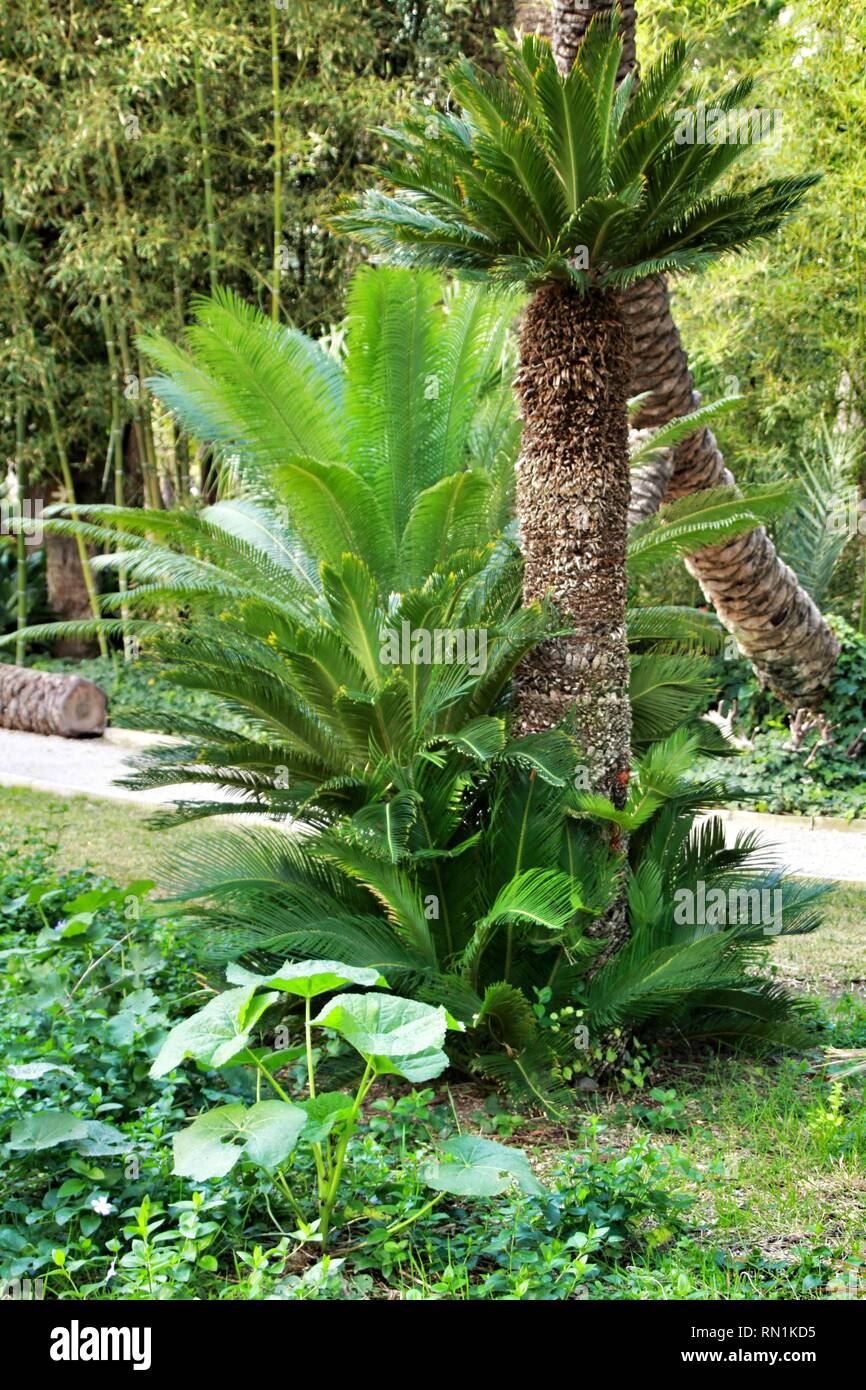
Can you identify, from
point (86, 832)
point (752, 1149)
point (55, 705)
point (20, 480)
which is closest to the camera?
point (752, 1149)

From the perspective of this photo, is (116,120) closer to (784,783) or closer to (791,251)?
(791,251)

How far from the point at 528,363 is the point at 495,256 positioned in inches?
13.7

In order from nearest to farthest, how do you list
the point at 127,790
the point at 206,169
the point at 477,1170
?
1. the point at 477,1170
2. the point at 127,790
3. the point at 206,169

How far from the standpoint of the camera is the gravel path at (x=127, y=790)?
7.46 metres

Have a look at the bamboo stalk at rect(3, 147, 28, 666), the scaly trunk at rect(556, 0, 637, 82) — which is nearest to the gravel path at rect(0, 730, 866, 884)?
the bamboo stalk at rect(3, 147, 28, 666)

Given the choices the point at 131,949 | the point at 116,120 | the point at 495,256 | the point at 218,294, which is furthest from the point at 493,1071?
the point at 116,120

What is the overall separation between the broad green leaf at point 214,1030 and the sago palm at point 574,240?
5.60ft

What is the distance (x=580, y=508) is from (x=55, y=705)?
779 centimetres

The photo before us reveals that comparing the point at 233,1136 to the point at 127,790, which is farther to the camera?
the point at 127,790

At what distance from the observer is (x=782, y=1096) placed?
12.3 ft

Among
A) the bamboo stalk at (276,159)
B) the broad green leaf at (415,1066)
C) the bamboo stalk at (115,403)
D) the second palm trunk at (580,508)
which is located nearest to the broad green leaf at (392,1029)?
the broad green leaf at (415,1066)

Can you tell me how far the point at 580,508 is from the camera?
415 cm

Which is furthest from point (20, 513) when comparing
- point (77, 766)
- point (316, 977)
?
point (316, 977)

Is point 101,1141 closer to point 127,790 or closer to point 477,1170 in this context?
point 477,1170
